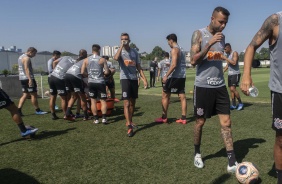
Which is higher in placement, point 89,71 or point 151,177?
point 89,71

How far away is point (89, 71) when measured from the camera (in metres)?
7.75

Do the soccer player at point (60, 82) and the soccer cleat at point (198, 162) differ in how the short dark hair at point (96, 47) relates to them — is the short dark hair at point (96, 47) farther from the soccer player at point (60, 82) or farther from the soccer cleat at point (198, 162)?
the soccer cleat at point (198, 162)

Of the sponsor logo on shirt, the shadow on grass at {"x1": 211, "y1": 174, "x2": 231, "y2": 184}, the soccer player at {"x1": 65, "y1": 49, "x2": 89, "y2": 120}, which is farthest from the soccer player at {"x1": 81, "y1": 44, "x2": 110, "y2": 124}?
the shadow on grass at {"x1": 211, "y1": 174, "x2": 231, "y2": 184}

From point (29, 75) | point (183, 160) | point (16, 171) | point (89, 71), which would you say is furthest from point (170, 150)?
point (29, 75)

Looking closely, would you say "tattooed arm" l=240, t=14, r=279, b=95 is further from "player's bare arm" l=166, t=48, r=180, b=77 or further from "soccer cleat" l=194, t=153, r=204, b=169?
"player's bare arm" l=166, t=48, r=180, b=77

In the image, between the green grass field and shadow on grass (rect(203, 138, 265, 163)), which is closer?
the green grass field

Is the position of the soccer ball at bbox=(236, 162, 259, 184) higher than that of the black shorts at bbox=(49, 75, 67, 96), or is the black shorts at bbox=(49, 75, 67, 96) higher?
the black shorts at bbox=(49, 75, 67, 96)

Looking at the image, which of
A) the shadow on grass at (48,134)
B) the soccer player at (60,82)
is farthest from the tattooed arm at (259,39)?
the soccer player at (60,82)

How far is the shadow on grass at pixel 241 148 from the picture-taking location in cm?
476

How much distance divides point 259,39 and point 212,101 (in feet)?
4.96

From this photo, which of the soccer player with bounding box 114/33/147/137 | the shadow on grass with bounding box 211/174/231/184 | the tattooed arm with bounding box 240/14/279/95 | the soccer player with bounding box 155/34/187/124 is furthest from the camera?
the soccer player with bounding box 155/34/187/124

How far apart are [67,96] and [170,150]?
16.6 ft

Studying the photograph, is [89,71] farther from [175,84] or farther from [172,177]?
[172,177]

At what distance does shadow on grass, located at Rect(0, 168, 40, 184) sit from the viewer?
13.0 ft
